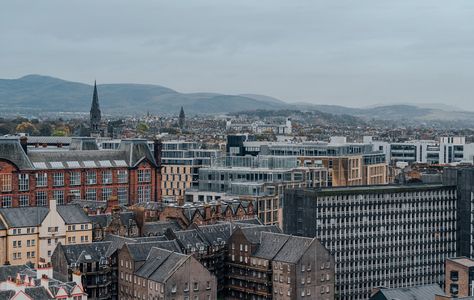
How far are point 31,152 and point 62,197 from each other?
10.8 metres

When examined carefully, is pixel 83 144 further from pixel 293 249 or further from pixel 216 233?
pixel 293 249

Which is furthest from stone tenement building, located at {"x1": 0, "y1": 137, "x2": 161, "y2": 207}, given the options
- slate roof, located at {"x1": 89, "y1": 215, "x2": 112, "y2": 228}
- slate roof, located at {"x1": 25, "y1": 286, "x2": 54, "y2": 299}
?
slate roof, located at {"x1": 25, "y1": 286, "x2": 54, "y2": 299}

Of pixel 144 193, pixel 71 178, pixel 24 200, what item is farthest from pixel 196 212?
pixel 24 200

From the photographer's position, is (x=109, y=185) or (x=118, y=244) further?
(x=109, y=185)

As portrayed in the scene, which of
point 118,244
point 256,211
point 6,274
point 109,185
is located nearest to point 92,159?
point 109,185

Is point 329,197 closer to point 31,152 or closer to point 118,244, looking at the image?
point 118,244

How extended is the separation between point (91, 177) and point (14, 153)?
17.7m

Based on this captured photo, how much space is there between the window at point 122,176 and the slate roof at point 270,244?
56.1m

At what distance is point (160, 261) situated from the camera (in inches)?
4587

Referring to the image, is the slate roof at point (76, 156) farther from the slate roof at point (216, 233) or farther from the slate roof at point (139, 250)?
the slate roof at point (139, 250)

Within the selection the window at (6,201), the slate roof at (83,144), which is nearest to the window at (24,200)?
the window at (6,201)

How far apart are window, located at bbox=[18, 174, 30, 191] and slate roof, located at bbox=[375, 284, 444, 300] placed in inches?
3082

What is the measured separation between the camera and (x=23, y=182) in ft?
527

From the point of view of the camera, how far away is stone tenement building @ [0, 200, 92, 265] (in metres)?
130
